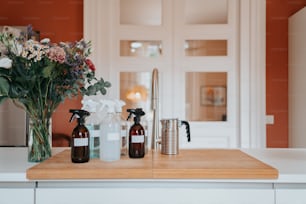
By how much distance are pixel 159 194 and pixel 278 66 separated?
2331 millimetres

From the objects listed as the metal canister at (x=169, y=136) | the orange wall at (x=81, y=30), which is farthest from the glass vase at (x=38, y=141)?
the orange wall at (x=81, y=30)

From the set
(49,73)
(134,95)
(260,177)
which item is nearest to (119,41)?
(134,95)

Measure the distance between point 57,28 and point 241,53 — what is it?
1.92 metres

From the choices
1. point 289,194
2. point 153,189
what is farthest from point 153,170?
point 289,194

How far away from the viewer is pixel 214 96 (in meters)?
3.00

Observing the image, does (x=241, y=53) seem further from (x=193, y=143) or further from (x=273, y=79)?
(x=193, y=143)

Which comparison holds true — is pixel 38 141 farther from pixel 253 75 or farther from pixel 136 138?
pixel 253 75

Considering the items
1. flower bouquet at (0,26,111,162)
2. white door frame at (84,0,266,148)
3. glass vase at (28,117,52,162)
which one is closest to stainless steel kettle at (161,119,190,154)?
flower bouquet at (0,26,111,162)

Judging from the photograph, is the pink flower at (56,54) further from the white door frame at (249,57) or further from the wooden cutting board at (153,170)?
the white door frame at (249,57)

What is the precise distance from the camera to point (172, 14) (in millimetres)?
2971

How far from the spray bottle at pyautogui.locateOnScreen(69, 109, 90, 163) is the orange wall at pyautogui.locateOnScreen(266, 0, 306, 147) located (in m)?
2.24

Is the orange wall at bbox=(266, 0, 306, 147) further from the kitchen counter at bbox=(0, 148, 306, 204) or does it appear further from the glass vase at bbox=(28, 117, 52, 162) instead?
the glass vase at bbox=(28, 117, 52, 162)

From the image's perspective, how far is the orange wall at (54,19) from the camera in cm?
290

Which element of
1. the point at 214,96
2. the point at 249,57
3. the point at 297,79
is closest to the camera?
the point at 297,79
